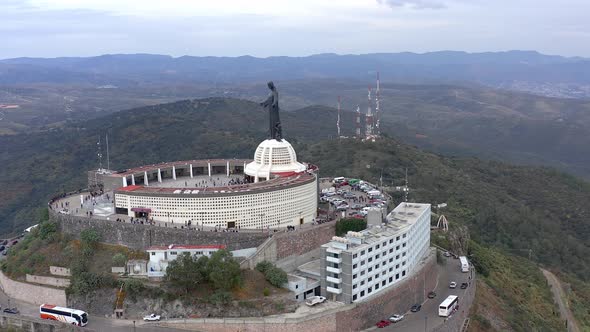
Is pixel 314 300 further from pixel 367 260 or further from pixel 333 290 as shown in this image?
pixel 367 260

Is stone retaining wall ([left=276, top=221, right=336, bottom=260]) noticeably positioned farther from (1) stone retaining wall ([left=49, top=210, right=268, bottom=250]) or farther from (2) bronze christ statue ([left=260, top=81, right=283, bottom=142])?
(2) bronze christ statue ([left=260, top=81, right=283, bottom=142])

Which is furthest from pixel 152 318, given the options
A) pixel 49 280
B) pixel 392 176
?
pixel 392 176

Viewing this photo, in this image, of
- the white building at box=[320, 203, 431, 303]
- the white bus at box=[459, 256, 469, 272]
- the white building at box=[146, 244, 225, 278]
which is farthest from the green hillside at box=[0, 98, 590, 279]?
the white building at box=[146, 244, 225, 278]

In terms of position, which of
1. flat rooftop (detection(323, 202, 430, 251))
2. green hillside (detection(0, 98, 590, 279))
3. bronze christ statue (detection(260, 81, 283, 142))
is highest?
bronze christ statue (detection(260, 81, 283, 142))

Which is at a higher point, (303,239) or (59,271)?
(303,239)

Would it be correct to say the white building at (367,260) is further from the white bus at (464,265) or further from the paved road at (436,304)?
the white bus at (464,265)

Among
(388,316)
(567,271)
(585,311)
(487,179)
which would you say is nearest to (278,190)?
(388,316)
